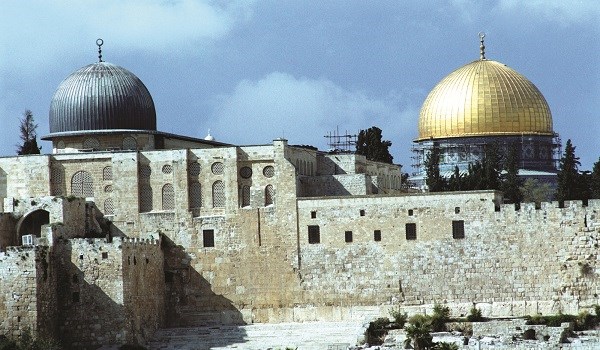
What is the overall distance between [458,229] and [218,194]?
9.84 m

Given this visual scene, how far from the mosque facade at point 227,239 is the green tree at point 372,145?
999cm

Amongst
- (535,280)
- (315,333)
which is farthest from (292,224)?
(535,280)

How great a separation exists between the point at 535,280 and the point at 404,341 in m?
6.47

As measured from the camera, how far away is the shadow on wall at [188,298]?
255 ft

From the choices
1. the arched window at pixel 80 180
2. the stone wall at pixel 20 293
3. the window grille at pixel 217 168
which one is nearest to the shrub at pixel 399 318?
the window grille at pixel 217 168

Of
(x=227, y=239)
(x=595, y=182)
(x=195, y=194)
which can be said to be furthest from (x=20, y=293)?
(x=595, y=182)

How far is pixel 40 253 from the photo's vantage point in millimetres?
72062

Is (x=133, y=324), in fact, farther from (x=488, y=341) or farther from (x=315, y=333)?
(x=488, y=341)

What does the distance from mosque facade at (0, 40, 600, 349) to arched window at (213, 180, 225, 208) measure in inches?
2.2

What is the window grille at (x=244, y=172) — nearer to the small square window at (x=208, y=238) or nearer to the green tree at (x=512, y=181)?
the small square window at (x=208, y=238)

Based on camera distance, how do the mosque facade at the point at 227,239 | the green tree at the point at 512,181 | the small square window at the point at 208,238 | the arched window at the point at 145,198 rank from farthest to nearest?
the green tree at the point at 512,181 → the arched window at the point at 145,198 → the small square window at the point at 208,238 → the mosque facade at the point at 227,239

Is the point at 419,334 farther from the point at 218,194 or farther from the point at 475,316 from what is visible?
the point at 218,194

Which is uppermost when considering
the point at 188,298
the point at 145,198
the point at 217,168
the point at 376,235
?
the point at 217,168

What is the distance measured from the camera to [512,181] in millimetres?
85438
